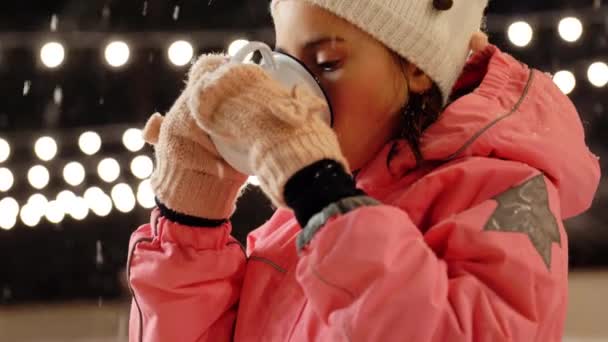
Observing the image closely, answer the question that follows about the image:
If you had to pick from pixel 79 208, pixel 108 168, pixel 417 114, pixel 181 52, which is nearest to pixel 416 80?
pixel 417 114

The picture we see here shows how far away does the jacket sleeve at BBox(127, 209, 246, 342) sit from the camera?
890mm

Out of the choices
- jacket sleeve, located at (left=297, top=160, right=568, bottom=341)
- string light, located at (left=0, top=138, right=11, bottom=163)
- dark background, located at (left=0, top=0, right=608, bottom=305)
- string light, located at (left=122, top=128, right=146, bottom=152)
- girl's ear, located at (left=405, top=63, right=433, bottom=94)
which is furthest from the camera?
string light, located at (left=0, top=138, right=11, bottom=163)

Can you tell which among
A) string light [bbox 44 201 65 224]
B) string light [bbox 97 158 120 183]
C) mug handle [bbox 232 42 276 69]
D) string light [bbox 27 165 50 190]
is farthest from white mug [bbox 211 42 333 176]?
string light [bbox 44 201 65 224]

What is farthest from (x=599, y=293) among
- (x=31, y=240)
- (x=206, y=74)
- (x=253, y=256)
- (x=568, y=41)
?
(x=206, y=74)

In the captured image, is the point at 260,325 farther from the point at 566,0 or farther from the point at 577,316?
the point at 577,316

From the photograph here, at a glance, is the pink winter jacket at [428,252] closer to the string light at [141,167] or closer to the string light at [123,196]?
the string light at [141,167]

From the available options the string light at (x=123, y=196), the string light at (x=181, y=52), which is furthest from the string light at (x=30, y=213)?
the string light at (x=181, y=52)

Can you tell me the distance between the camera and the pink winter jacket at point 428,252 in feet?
2.20

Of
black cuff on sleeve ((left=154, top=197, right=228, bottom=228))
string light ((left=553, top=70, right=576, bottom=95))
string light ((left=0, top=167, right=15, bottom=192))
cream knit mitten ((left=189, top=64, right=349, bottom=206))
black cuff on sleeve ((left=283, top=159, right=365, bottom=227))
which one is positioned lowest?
string light ((left=0, top=167, right=15, bottom=192))

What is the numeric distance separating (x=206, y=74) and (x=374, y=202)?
0.21 m

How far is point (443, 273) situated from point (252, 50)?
29cm

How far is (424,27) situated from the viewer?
892 mm

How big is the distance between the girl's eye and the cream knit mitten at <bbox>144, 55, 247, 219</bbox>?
0.34 ft

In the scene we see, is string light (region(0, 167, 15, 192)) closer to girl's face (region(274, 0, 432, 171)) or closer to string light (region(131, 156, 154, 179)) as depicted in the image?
string light (region(131, 156, 154, 179))
